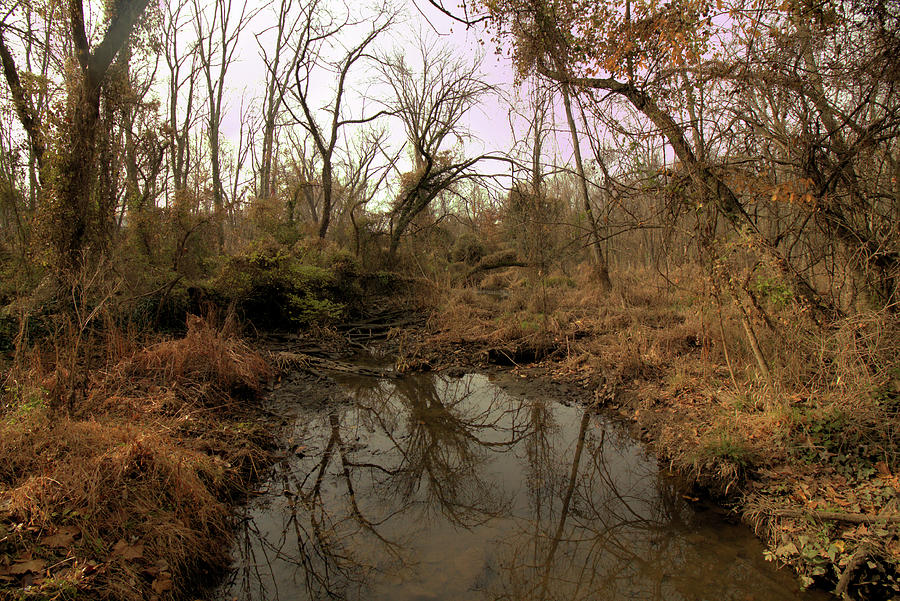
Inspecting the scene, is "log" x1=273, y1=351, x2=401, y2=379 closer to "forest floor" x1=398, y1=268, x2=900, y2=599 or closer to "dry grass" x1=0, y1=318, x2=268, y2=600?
"forest floor" x1=398, y1=268, x2=900, y2=599

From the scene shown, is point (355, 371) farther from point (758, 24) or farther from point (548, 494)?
point (758, 24)

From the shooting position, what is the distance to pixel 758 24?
517cm

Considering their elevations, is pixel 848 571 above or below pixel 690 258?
below

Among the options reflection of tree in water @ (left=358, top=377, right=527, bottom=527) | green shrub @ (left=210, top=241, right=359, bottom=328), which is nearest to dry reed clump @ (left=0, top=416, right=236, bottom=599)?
reflection of tree in water @ (left=358, top=377, right=527, bottom=527)

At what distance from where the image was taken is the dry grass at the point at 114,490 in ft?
9.84

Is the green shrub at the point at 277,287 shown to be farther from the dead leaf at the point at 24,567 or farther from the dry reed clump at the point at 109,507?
the dead leaf at the point at 24,567

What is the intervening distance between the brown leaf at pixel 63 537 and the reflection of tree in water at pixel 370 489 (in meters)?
1.17

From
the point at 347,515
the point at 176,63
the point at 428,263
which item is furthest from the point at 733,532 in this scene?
the point at 176,63

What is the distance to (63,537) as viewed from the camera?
122 inches

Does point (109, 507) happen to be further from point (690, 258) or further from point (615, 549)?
point (690, 258)

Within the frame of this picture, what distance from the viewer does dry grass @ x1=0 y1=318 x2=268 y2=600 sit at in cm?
Result: 300

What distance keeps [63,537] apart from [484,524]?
127 inches

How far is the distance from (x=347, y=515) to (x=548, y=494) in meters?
2.08

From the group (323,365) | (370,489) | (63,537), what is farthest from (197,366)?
(63,537)
